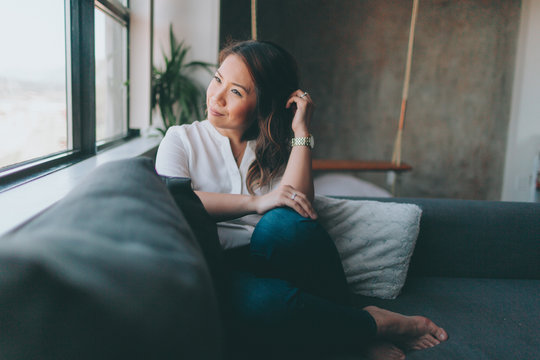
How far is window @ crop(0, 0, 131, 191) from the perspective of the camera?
1308 mm

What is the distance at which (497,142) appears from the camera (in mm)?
4273

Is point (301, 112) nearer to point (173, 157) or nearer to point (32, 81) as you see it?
point (173, 157)

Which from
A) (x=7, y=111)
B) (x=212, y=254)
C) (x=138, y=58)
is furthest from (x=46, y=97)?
(x=138, y=58)

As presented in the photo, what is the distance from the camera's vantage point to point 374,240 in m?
1.44

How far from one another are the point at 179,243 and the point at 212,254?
0.43 meters

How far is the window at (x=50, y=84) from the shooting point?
131 centimetres

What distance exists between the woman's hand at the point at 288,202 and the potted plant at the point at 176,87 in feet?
6.07

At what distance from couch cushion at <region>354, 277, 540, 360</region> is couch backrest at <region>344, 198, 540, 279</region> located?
0.04m

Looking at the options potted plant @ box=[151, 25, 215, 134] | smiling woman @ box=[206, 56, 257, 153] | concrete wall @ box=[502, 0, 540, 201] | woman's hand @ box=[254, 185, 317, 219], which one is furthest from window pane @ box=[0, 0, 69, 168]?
concrete wall @ box=[502, 0, 540, 201]

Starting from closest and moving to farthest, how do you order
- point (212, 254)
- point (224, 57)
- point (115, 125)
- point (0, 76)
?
point (212, 254) < point (0, 76) < point (224, 57) < point (115, 125)

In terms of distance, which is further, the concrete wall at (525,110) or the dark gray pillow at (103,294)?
the concrete wall at (525,110)

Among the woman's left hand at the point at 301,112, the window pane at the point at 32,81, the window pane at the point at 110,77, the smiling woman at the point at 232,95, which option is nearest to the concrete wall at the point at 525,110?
the woman's left hand at the point at 301,112

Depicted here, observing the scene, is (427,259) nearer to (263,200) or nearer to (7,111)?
(263,200)

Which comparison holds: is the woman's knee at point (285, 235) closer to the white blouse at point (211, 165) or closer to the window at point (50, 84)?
the white blouse at point (211, 165)
